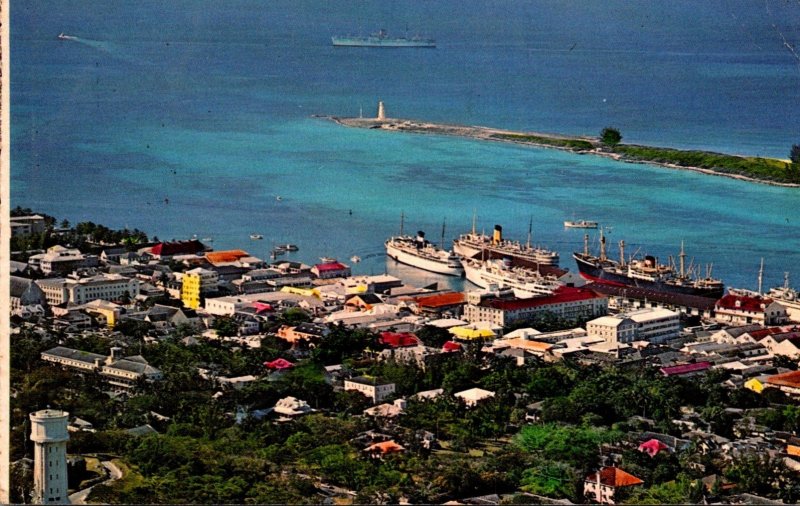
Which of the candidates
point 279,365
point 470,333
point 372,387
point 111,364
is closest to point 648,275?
point 470,333

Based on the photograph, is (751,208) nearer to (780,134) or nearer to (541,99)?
(780,134)

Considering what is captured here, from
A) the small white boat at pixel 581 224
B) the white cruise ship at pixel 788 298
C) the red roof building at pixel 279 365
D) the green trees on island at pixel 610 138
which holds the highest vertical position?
the green trees on island at pixel 610 138

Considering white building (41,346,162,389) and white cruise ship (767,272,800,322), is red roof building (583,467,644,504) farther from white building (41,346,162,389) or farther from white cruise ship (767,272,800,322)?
white cruise ship (767,272,800,322)

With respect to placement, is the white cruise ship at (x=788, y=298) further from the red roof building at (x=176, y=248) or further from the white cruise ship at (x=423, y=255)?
the red roof building at (x=176, y=248)

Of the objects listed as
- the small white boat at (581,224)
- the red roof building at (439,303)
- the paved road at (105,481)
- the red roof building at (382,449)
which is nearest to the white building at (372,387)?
the red roof building at (382,449)

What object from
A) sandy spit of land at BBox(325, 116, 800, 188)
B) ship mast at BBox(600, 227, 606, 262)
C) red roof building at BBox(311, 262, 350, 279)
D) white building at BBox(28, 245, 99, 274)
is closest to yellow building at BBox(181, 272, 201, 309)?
white building at BBox(28, 245, 99, 274)

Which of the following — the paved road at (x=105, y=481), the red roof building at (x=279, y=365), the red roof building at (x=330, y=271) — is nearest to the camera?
the paved road at (x=105, y=481)

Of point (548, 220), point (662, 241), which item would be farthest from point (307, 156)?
point (662, 241)
